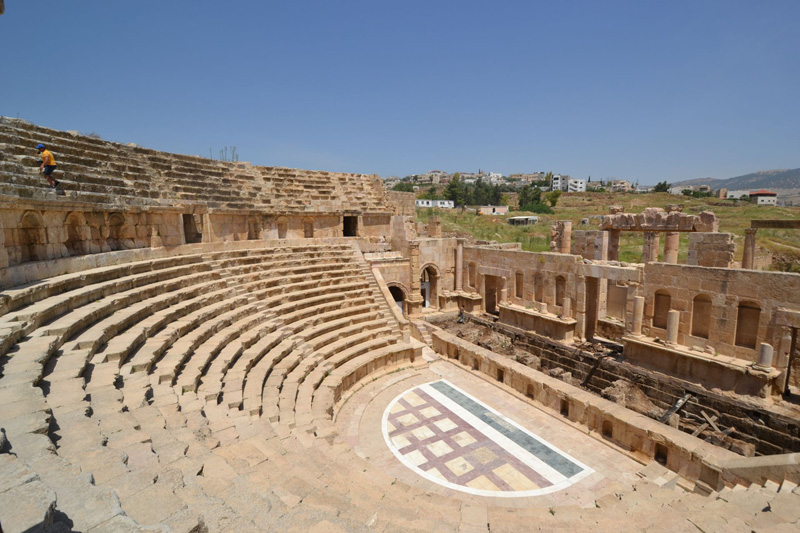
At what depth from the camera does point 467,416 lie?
966cm

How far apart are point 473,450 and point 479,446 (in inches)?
8.2

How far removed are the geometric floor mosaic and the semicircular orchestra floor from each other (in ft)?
0.06

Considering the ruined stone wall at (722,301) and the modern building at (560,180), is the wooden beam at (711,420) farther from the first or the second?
the modern building at (560,180)

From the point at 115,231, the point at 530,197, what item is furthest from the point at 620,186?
the point at 115,231

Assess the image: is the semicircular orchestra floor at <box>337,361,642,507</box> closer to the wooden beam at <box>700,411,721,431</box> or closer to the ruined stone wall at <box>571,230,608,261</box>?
the wooden beam at <box>700,411,721,431</box>

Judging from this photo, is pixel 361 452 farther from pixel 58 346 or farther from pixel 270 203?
pixel 270 203

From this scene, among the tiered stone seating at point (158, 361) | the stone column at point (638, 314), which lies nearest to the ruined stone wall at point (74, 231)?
the tiered stone seating at point (158, 361)

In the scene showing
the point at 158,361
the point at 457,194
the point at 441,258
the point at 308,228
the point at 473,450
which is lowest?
the point at 473,450

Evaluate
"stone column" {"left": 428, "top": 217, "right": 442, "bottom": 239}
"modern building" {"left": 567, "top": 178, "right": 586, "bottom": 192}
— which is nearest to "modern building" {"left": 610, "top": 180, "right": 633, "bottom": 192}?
"modern building" {"left": 567, "top": 178, "right": 586, "bottom": 192}

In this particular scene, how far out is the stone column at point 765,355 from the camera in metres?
9.59

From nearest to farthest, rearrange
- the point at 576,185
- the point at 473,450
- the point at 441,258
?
1. the point at 473,450
2. the point at 441,258
3. the point at 576,185

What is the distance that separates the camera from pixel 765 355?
964cm

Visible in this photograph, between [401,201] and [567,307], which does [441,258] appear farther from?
[567,307]

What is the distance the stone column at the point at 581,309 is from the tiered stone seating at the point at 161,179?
32.3ft
